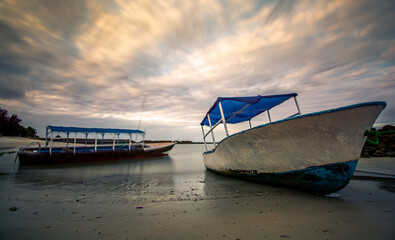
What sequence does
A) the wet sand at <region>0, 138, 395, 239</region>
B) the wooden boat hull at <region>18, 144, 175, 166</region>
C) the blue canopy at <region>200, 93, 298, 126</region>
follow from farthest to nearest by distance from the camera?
the wooden boat hull at <region>18, 144, 175, 166</region>, the blue canopy at <region>200, 93, 298, 126</region>, the wet sand at <region>0, 138, 395, 239</region>

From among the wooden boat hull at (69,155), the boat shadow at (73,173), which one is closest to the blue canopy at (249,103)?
the boat shadow at (73,173)

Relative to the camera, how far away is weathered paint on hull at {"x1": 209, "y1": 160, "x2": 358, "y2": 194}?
3287 mm

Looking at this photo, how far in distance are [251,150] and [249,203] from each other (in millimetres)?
1525

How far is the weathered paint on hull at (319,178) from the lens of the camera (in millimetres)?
3287

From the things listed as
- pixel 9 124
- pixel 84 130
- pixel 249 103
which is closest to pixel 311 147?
pixel 249 103

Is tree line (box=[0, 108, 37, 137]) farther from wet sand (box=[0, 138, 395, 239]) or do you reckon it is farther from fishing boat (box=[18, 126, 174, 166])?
wet sand (box=[0, 138, 395, 239])

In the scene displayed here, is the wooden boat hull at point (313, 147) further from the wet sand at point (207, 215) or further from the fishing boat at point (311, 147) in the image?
the wet sand at point (207, 215)

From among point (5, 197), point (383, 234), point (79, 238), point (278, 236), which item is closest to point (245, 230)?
point (278, 236)

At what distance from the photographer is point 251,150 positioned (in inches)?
175

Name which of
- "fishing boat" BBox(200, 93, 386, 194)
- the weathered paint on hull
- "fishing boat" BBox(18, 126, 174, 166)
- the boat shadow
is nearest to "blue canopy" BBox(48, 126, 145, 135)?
"fishing boat" BBox(18, 126, 174, 166)

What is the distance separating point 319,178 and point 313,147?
30.0 inches

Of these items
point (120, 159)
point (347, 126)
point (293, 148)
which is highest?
point (347, 126)

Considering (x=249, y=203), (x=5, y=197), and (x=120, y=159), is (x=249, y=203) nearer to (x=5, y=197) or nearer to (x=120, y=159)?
(x=5, y=197)

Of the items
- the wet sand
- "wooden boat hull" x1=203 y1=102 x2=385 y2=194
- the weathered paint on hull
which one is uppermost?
"wooden boat hull" x1=203 y1=102 x2=385 y2=194
